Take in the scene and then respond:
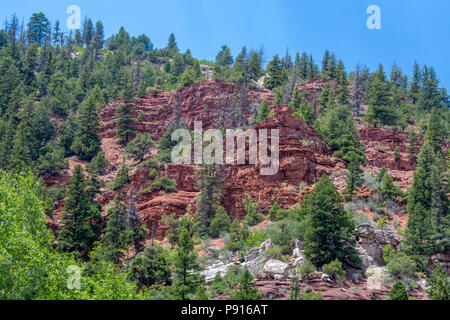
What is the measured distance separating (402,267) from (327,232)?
4.99 m

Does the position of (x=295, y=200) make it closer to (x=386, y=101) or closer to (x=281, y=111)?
(x=281, y=111)

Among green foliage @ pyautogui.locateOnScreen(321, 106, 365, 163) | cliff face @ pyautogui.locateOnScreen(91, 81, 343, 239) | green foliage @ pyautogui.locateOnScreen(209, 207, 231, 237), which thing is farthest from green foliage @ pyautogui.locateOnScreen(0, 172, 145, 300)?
green foliage @ pyautogui.locateOnScreen(321, 106, 365, 163)

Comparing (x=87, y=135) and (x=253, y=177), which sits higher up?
(x=87, y=135)

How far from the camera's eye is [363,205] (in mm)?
38594

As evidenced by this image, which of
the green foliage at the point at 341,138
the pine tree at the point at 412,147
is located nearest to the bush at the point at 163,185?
the green foliage at the point at 341,138

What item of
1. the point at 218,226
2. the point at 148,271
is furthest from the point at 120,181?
the point at 148,271

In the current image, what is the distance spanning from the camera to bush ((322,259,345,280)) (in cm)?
2744

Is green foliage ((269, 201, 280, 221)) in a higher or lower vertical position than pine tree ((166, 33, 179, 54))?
lower

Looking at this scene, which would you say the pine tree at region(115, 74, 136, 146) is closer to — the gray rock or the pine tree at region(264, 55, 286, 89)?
the pine tree at region(264, 55, 286, 89)

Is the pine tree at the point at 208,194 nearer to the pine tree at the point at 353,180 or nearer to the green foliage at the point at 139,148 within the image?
the pine tree at the point at 353,180

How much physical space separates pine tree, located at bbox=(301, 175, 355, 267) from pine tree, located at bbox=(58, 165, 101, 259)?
66.4 feet

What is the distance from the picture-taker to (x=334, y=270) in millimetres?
27469

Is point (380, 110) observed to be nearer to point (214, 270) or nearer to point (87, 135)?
point (87, 135)
